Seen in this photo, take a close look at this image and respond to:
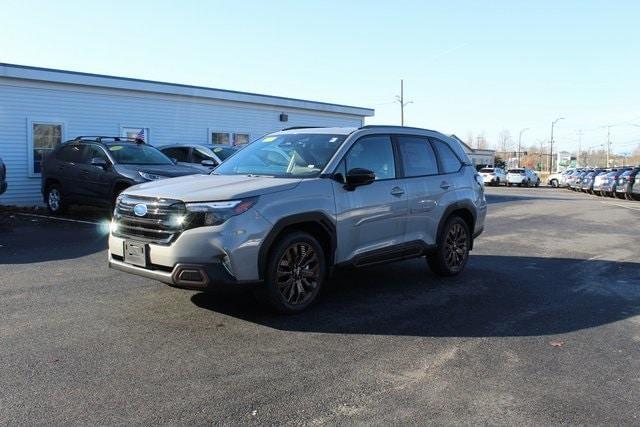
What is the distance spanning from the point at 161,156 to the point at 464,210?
736cm

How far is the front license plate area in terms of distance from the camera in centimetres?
521

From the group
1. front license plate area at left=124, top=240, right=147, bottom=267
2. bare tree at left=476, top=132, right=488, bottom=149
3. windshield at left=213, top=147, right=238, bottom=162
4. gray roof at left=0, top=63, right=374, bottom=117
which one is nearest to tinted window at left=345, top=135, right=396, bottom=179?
front license plate area at left=124, top=240, right=147, bottom=267

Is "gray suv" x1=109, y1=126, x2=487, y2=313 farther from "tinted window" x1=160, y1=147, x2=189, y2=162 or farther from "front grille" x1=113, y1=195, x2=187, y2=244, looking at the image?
"tinted window" x1=160, y1=147, x2=189, y2=162

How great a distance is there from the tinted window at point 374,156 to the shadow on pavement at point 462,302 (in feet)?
4.54

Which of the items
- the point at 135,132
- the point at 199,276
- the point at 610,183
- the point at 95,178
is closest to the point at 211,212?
the point at 199,276

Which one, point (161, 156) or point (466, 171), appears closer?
point (466, 171)

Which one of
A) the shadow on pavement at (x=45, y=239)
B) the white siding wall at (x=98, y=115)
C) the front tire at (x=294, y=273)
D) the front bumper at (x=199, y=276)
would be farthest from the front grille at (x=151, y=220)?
the white siding wall at (x=98, y=115)

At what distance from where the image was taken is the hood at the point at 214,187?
507 centimetres

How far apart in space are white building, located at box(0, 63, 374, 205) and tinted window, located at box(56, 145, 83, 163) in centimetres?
314

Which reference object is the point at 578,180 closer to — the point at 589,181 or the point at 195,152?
the point at 589,181

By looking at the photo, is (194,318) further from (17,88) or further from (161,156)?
(17,88)

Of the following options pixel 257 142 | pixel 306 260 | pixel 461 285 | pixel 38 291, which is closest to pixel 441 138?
pixel 461 285

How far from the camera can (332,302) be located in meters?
6.12

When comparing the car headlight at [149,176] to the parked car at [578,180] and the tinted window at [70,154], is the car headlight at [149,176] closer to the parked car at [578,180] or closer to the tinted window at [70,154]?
the tinted window at [70,154]
